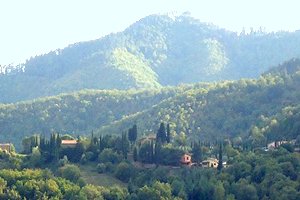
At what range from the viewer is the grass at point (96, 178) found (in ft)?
323

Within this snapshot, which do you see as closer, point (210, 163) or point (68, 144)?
point (210, 163)

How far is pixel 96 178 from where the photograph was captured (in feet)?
331

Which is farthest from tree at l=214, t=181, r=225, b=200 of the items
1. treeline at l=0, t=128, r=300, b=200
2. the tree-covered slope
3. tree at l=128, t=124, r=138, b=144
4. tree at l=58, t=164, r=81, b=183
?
the tree-covered slope

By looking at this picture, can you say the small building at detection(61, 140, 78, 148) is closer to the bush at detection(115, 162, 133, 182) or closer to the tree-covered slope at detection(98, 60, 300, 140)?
the bush at detection(115, 162, 133, 182)

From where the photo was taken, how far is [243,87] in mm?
178125

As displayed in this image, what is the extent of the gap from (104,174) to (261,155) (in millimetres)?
21924

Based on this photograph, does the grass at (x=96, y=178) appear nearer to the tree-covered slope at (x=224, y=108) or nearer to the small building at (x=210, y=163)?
the small building at (x=210, y=163)

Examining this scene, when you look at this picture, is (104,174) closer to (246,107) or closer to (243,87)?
(246,107)

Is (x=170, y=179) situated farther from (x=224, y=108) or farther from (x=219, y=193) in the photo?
(x=224, y=108)

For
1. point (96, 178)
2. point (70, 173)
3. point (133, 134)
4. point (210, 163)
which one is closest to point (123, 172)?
point (96, 178)

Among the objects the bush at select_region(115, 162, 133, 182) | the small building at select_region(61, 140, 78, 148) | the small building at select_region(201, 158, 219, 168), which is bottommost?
the bush at select_region(115, 162, 133, 182)

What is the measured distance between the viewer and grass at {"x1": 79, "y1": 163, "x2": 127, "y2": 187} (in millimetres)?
98500

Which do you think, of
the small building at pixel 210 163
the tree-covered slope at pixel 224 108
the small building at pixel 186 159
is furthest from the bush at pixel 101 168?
the tree-covered slope at pixel 224 108

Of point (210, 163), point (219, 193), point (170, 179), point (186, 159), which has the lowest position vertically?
point (219, 193)
